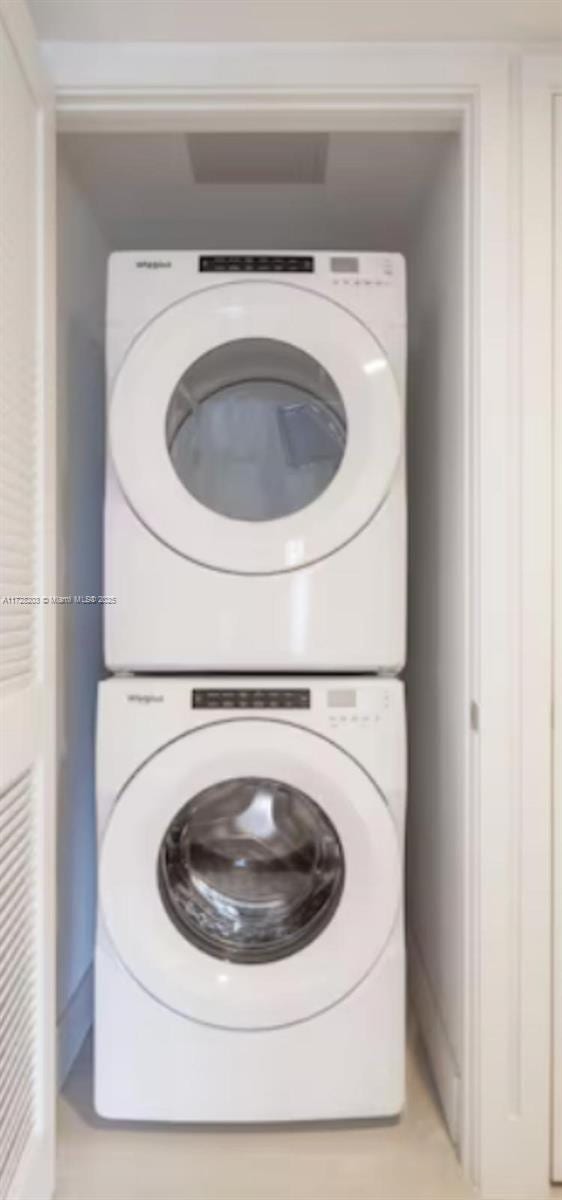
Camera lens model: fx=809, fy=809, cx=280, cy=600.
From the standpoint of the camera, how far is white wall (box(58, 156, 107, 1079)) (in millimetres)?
1746

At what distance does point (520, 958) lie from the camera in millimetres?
1400

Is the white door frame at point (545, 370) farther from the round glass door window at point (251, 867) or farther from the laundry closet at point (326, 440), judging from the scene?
the round glass door window at point (251, 867)

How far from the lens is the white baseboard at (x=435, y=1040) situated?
1511 mm

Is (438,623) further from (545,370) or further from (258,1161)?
(258,1161)

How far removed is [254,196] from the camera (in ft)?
6.34

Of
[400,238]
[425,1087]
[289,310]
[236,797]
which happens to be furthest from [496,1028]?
[400,238]

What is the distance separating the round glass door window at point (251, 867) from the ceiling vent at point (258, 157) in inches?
50.5

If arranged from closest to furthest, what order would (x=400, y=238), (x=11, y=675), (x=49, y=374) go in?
(x=11, y=675), (x=49, y=374), (x=400, y=238)

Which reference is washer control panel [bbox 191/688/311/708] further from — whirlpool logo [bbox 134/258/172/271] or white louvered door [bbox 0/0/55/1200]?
whirlpool logo [bbox 134/258/172/271]

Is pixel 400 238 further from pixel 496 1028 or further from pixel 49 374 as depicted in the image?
pixel 496 1028

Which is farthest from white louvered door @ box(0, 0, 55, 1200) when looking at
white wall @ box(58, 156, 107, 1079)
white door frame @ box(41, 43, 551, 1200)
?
white wall @ box(58, 156, 107, 1079)

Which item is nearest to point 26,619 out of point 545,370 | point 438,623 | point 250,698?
point 250,698

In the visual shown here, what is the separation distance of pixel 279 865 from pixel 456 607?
0.62 m

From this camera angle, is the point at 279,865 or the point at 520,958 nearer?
the point at 520,958
